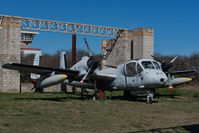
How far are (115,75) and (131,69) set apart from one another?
1821 mm

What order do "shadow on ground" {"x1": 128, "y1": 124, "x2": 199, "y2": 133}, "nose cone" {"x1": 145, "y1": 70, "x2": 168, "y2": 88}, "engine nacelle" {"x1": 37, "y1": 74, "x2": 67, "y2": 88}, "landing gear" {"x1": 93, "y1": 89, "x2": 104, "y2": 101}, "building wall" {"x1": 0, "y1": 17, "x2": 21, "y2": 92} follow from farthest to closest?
1. "building wall" {"x1": 0, "y1": 17, "x2": 21, "y2": 92}
2. "landing gear" {"x1": 93, "y1": 89, "x2": 104, "y2": 101}
3. "engine nacelle" {"x1": 37, "y1": 74, "x2": 67, "y2": 88}
4. "nose cone" {"x1": 145, "y1": 70, "x2": 168, "y2": 88}
5. "shadow on ground" {"x1": 128, "y1": 124, "x2": 199, "y2": 133}

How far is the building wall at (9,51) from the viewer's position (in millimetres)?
27391

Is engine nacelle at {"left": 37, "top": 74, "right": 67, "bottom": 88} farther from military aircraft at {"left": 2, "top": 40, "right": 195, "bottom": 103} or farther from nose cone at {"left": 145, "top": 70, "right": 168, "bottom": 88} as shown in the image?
nose cone at {"left": 145, "top": 70, "right": 168, "bottom": 88}

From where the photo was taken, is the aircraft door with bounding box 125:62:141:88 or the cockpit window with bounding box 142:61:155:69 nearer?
the cockpit window with bounding box 142:61:155:69

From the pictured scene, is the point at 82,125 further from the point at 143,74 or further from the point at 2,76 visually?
the point at 2,76

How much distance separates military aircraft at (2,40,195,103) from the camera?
1612cm

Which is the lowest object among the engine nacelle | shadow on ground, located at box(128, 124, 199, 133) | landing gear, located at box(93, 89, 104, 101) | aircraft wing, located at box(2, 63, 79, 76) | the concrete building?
shadow on ground, located at box(128, 124, 199, 133)

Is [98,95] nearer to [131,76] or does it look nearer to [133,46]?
[131,76]

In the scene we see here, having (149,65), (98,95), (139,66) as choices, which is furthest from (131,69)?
(98,95)

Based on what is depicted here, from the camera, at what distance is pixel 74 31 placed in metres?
32.2

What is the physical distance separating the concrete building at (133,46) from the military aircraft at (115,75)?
16.0 metres

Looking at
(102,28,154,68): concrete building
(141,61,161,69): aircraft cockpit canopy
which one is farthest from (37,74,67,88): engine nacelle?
(102,28,154,68): concrete building

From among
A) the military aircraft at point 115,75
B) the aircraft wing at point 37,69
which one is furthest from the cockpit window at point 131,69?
the aircraft wing at point 37,69

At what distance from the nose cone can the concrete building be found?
18951mm
